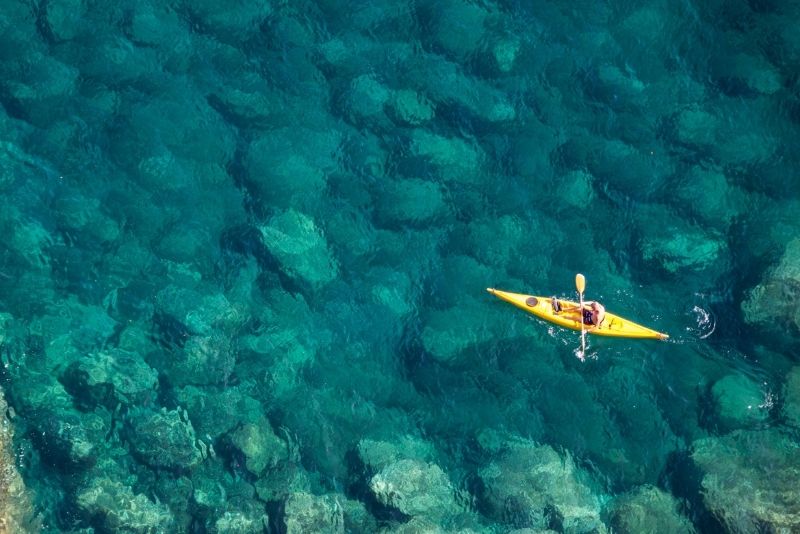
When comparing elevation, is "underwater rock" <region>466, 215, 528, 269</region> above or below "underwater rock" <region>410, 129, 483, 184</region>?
below

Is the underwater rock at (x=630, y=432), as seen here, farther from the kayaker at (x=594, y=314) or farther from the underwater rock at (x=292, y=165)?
the underwater rock at (x=292, y=165)

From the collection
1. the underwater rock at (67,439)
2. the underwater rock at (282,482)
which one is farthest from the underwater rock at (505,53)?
the underwater rock at (67,439)

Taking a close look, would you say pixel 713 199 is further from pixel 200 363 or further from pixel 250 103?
pixel 200 363

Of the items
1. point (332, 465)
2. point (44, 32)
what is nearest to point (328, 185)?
point (332, 465)

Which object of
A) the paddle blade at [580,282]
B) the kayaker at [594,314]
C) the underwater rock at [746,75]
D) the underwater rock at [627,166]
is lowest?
the kayaker at [594,314]

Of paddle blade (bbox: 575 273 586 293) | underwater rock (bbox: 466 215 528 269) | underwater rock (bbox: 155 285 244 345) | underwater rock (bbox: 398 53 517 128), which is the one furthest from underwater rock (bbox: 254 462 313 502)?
underwater rock (bbox: 398 53 517 128)

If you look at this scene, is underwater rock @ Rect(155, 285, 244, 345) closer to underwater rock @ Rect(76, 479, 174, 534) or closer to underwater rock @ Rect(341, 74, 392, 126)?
underwater rock @ Rect(76, 479, 174, 534)

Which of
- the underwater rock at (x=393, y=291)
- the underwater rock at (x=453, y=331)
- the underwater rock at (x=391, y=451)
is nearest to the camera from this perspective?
the underwater rock at (x=391, y=451)
